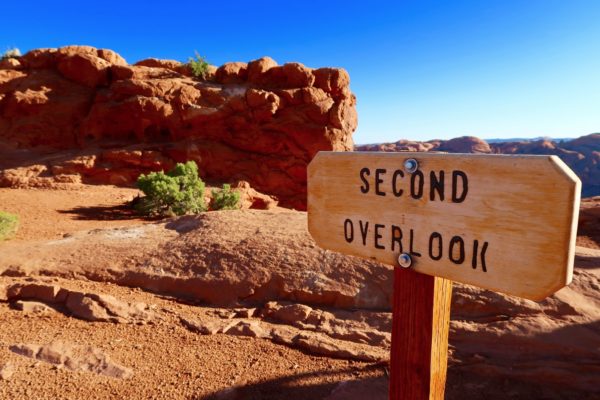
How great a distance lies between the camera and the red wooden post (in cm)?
145

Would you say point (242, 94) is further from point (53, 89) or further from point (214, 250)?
point (214, 250)

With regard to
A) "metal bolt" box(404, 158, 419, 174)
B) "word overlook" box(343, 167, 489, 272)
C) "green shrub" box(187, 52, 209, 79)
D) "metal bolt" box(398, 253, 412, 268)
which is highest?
"green shrub" box(187, 52, 209, 79)

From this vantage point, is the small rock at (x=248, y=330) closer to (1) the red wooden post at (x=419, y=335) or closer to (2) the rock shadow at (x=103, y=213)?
(1) the red wooden post at (x=419, y=335)

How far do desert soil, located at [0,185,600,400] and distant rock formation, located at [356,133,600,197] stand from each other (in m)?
A: 42.4

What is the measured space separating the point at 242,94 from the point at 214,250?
15.8m

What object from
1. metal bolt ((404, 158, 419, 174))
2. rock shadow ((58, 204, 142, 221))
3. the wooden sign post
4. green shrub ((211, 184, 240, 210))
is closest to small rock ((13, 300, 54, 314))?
the wooden sign post

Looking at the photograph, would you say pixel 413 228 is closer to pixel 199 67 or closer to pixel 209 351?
pixel 209 351

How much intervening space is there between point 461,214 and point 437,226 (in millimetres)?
93

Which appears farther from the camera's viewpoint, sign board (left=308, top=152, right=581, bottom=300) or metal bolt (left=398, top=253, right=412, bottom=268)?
metal bolt (left=398, top=253, right=412, bottom=268)

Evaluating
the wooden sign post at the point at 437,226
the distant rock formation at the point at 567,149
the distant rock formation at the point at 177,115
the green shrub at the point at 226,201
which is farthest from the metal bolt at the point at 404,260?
the distant rock formation at the point at 567,149

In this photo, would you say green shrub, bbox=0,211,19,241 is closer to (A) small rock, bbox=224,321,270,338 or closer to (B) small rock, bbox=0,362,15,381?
(B) small rock, bbox=0,362,15,381

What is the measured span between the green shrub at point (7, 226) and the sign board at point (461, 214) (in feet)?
21.7

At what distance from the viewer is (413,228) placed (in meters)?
1.37

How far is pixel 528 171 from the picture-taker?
1099mm
